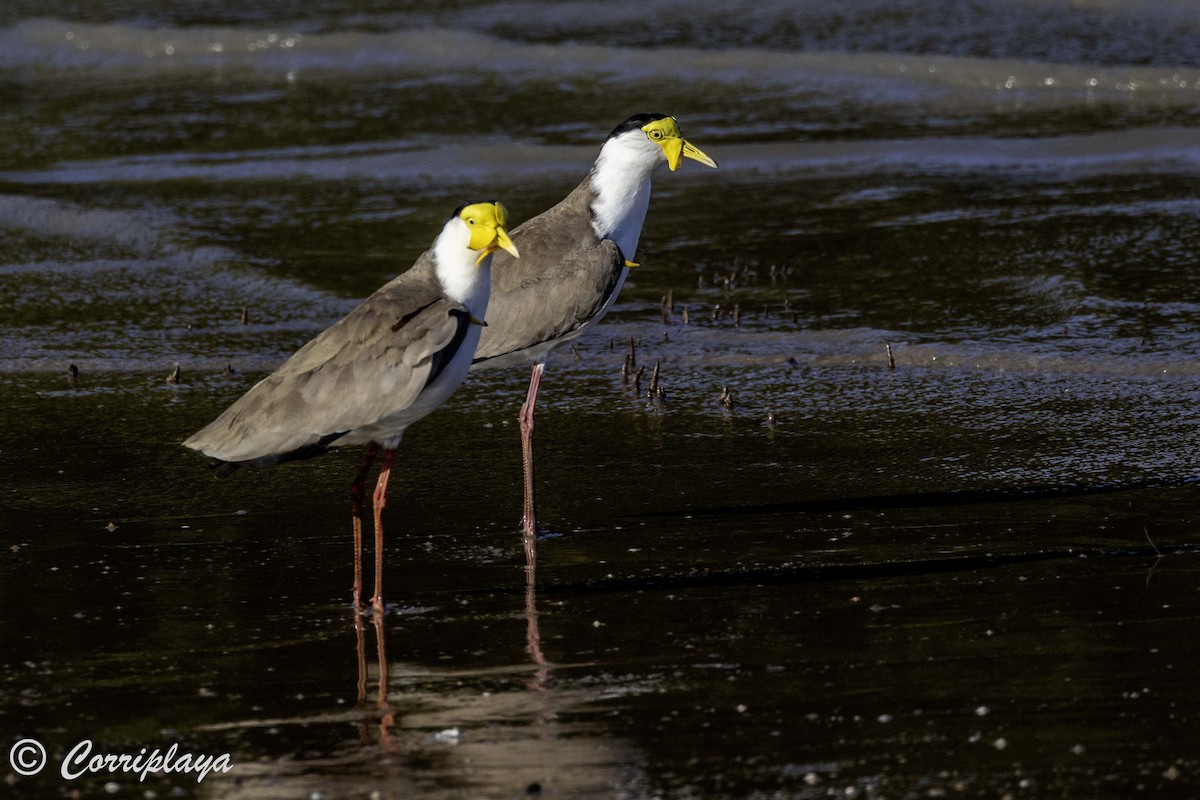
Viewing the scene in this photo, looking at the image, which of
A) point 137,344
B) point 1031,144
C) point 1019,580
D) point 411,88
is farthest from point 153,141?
point 1019,580

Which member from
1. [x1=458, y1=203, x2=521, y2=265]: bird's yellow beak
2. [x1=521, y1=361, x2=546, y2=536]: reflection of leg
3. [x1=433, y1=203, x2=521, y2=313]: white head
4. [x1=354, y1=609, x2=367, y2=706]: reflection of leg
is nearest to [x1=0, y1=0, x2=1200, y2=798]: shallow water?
[x1=354, y1=609, x2=367, y2=706]: reflection of leg

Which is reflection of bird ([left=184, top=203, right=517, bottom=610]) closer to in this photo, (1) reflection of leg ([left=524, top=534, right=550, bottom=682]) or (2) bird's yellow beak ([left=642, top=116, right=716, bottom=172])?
(1) reflection of leg ([left=524, top=534, right=550, bottom=682])

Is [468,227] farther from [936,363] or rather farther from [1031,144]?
[1031,144]

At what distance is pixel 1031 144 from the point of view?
14.4m

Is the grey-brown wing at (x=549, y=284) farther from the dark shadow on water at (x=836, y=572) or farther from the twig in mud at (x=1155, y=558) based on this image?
the twig in mud at (x=1155, y=558)

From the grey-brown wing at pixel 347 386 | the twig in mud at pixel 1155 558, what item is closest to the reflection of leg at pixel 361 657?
the grey-brown wing at pixel 347 386

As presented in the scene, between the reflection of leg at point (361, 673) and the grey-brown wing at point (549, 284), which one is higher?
the grey-brown wing at point (549, 284)

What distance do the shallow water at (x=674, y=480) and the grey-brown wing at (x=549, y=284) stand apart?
62 cm

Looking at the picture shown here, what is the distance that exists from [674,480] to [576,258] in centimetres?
106

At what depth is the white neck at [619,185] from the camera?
24.6 feet

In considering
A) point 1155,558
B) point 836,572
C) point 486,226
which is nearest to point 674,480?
point 836,572

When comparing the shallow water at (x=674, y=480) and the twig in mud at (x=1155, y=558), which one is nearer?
the shallow water at (x=674, y=480)

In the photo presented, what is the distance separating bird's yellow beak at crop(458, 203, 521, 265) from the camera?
6000 millimetres

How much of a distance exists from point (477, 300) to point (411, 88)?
13.9 metres
